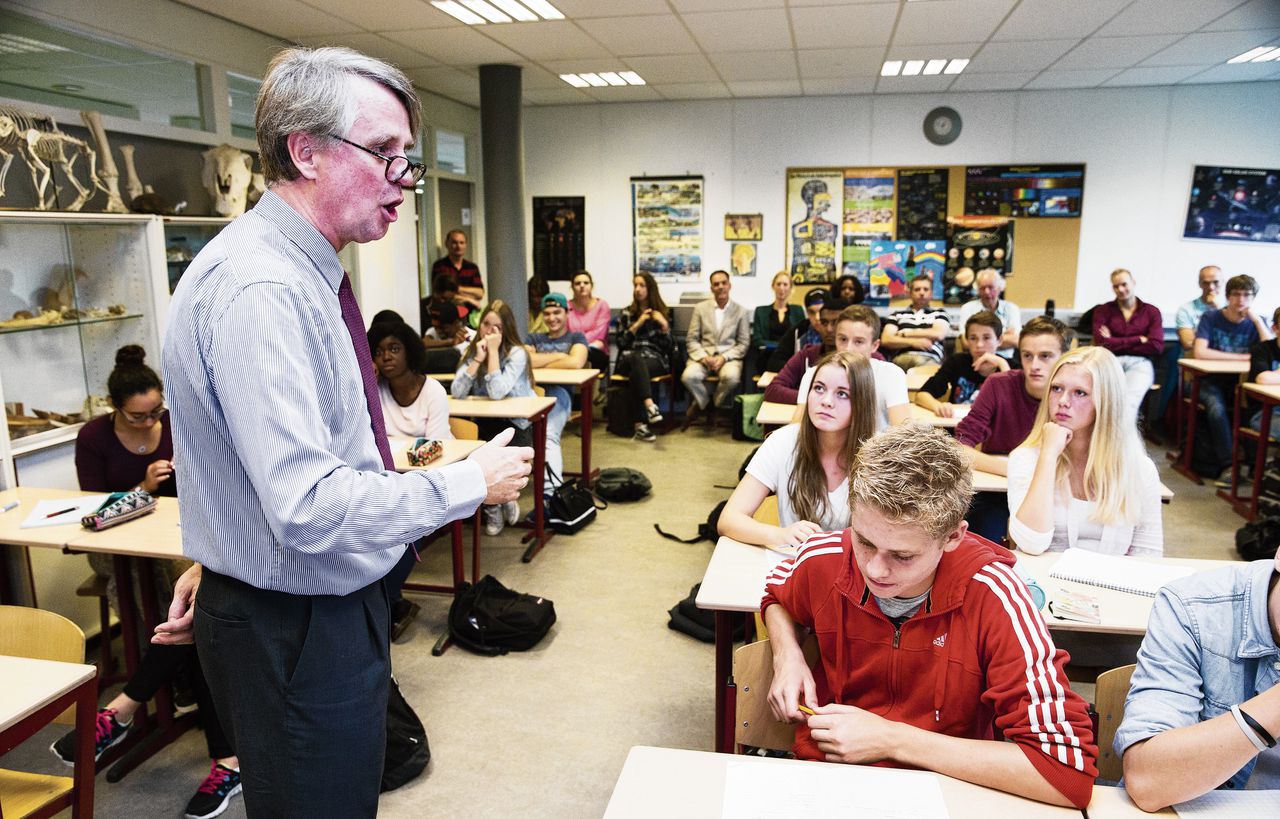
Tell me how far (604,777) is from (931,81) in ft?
23.1

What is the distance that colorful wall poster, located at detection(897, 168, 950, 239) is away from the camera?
27.2ft

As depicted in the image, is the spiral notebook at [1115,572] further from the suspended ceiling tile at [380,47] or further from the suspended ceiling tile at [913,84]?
the suspended ceiling tile at [913,84]

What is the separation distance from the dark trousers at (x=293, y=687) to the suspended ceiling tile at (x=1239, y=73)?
836 cm

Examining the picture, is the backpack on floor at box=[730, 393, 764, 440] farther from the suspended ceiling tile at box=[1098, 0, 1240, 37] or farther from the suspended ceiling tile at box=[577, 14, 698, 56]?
the suspended ceiling tile at box=[1098, 0, 1240, 37]

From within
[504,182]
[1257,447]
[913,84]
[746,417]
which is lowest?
[746,417]

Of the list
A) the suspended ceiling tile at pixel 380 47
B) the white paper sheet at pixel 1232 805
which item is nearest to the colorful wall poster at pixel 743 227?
the suspended ceiling tile at pixel 380 47

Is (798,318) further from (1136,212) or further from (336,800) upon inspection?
(336,800)

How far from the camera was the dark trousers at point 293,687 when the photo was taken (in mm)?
1279

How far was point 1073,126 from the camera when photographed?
797 cm

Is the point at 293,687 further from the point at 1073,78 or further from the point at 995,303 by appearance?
the point at 1073,78

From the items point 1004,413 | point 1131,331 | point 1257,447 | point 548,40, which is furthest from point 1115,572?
point 1131,331

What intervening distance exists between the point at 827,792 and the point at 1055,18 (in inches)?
226

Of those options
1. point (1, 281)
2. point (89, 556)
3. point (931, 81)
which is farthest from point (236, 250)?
point (931, 81)

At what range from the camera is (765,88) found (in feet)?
26.2
